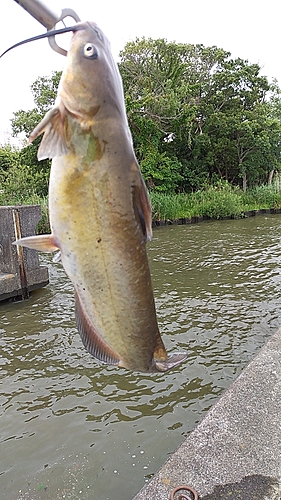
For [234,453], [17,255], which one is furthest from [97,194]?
[17,255]

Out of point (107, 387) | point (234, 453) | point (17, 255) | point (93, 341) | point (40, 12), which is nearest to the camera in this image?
point (40, 12)

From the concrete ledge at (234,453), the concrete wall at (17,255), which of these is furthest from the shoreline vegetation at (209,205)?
the concrete ledge at (234,453)

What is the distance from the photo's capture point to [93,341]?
129 cm

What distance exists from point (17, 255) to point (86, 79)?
7881mm

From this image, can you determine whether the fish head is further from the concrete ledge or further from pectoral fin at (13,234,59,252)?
the concrete ledge

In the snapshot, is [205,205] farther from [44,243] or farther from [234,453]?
[44,243]

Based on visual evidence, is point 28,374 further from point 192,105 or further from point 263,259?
point 192,105

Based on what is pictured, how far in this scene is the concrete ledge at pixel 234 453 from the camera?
109 inches

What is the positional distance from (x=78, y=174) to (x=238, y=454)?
2772mm

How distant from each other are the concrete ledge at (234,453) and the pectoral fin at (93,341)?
194cm

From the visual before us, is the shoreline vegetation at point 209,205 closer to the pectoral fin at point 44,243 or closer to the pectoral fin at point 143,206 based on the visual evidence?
the pectoral fin at point 44,243

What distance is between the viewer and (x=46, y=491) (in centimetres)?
369

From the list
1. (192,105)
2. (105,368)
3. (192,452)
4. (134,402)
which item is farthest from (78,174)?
(192,105)

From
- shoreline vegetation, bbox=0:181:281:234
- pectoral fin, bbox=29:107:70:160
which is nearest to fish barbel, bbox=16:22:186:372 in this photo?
pectoral fin, bbox=29:107:70:160
